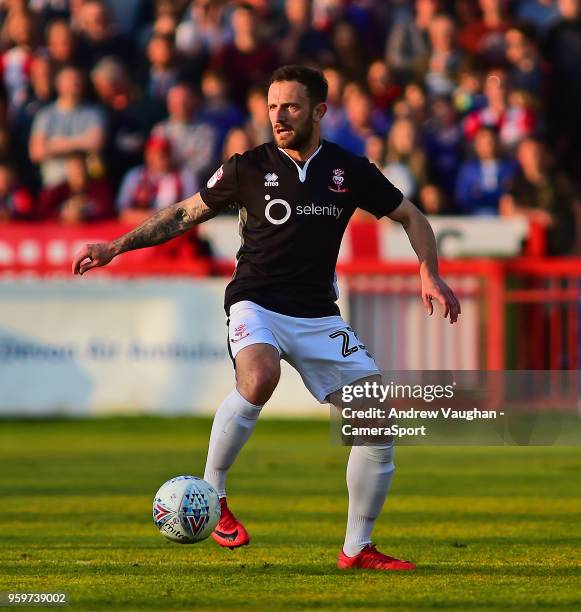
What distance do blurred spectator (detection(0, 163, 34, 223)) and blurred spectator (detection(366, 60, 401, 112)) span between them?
4.07 m

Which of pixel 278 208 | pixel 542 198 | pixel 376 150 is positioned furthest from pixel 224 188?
pixel 376 150

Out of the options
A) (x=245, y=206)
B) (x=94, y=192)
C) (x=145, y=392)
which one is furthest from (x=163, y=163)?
(x=245, y=206)

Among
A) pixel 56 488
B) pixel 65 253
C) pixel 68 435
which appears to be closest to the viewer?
pixel 56 488

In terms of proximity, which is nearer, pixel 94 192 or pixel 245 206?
pixel 245 206

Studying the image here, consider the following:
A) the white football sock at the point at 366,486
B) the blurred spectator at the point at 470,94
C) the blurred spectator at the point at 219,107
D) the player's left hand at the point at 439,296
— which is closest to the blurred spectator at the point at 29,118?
the blurred spectator at the point at 219,107

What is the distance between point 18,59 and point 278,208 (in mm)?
12653

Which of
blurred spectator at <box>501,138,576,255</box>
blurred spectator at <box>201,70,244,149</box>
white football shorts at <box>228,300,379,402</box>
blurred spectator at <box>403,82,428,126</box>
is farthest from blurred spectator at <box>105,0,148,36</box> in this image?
white football shorts at <box>228,300,379,402</box>

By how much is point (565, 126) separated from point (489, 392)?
4.48 m

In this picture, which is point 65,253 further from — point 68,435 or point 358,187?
point 358,187

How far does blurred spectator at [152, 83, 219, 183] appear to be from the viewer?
17938 millimetres

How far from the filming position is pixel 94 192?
1794cm

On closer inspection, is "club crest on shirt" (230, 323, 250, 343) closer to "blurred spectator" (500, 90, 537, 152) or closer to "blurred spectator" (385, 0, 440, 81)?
"blurred spectator" (500, 90, 537, 152)

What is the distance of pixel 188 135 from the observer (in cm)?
1817

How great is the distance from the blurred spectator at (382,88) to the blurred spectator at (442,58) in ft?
1.33
